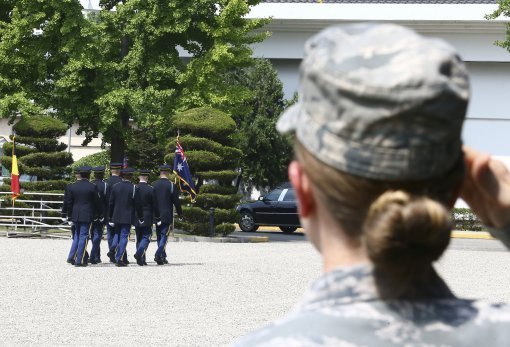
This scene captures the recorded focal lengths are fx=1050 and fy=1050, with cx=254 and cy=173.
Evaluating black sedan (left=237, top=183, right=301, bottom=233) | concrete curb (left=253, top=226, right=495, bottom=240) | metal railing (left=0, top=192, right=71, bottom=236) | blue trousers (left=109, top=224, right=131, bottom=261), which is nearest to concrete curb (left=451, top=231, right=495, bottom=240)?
concrete curb (left=253, top=226, right=495, bottom=240)

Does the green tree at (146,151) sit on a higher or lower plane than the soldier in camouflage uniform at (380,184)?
lower

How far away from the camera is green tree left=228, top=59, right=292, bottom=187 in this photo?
41281 mm

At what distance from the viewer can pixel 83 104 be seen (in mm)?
30859

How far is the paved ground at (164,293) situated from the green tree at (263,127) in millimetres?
18918

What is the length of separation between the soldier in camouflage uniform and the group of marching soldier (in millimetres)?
16078

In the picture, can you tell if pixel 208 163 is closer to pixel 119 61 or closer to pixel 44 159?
pixel 44 159

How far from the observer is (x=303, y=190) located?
1.72 metres

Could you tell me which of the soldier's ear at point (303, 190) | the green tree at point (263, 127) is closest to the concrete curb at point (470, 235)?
the green tree at point (263, 127)

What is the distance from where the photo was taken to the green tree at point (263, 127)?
41.3 metres

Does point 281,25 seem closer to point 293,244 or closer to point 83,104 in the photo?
point 83,104

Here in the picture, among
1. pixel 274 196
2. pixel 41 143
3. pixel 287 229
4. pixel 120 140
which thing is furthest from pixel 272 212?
pixel 41 143

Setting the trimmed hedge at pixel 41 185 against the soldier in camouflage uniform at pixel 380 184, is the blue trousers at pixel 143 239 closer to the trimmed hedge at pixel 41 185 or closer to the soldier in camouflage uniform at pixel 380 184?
the trimmed hedge at pixel 41 185

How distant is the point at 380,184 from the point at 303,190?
148mm

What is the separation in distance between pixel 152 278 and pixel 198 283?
104 cm
